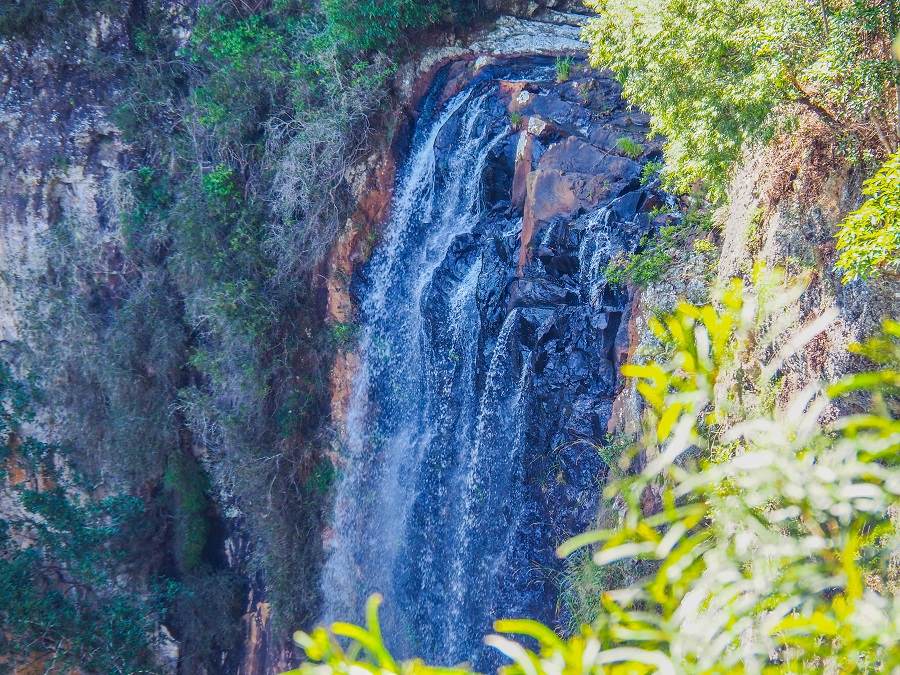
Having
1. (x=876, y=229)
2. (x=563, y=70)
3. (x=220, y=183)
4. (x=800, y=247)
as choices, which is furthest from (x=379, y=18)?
(x=876, y=229)

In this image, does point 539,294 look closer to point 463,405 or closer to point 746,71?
point 463,405

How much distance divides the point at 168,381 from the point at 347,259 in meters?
3.84

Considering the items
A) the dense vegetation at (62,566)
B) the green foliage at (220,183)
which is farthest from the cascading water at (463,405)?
the dense vegetation at (62,566)

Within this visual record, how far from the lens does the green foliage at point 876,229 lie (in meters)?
3.19

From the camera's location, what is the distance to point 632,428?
19.5 ft

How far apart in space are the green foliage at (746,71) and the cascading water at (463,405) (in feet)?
4.95

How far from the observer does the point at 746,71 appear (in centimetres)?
459

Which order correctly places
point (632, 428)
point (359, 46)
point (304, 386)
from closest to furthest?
point (632, 428) → point (359, 46) → point (304, 386)

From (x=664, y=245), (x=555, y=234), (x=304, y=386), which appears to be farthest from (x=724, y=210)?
Answer: (x=304, y=386)

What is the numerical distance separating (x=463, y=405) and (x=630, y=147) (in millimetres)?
3432

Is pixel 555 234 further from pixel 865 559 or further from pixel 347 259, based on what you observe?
pixel 865 559

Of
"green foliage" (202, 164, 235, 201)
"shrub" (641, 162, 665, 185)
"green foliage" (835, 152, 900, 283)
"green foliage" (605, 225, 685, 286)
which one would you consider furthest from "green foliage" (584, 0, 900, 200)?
"green foliage" (202, 164, 235, 201)

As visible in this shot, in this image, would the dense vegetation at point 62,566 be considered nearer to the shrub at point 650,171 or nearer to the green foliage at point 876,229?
the shrub at point 650,171

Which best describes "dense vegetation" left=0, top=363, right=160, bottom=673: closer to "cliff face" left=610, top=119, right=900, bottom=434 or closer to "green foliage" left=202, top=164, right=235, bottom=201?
"green foliage" left=202, top=164, right=235, bottom=201
